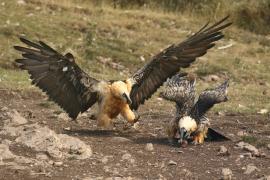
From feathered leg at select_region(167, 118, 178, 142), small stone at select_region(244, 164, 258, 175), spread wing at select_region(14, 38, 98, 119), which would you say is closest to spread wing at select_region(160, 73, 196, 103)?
feathered leg at select_region(167, 118, 178, 142)

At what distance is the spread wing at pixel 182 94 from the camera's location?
29.9 ft

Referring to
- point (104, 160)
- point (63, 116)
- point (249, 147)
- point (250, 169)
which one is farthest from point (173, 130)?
point (63, 116)

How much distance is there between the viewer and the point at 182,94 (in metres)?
9.16

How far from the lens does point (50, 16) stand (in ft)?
63.1

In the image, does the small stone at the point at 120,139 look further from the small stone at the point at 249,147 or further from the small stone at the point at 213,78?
the small stone at the point at 213,78

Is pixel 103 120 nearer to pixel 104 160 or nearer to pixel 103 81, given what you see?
pixel 103 81

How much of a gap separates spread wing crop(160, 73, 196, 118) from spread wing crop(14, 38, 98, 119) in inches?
39.7

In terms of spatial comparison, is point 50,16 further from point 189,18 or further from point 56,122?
point 56,122

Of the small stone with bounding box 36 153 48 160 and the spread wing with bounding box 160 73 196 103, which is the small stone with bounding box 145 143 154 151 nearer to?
the spread wing with bounding box 160 73 196 103

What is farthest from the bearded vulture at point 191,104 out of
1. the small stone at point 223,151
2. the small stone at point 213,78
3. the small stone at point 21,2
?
the small stone at point 21,2

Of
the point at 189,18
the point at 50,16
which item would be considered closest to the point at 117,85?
the point at 50,16

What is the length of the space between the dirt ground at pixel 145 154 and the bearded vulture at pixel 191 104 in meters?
0.18

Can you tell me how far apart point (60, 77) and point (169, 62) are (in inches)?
57.3

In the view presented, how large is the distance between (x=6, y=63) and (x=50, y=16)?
4165 millimetres
